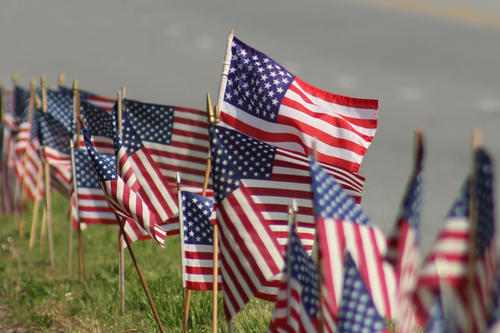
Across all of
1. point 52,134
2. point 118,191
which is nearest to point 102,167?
point 118,191

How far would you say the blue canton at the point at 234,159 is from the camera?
482cm

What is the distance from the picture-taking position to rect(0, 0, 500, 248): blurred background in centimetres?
1316

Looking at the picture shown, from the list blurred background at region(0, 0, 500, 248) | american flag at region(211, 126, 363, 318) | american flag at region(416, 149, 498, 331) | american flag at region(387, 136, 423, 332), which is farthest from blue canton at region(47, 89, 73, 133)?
american flag at region(416, 149, 498, 331)

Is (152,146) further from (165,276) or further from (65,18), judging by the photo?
(65,18)

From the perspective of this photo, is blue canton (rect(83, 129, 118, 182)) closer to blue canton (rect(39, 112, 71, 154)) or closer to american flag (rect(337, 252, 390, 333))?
american flag (rect(337, 252, 390, 333))

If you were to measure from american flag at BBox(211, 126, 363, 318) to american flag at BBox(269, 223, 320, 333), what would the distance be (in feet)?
1.63

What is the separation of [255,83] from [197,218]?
1088 mm

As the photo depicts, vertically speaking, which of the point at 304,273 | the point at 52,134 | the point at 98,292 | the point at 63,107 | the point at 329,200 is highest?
the point at 63,107

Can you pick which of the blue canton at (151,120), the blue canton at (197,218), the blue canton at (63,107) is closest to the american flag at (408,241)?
the blue canton at (197,218)

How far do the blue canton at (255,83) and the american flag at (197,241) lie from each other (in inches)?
32.7

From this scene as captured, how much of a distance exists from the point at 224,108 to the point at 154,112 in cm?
130

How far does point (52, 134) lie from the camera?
942cm

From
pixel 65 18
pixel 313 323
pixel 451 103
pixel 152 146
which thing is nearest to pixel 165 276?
pixel 152 146

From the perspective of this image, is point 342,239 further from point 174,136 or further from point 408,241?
point 174,136
